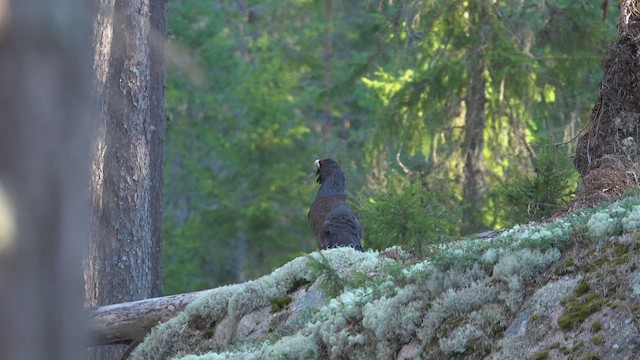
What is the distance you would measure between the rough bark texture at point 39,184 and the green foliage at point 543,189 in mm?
6492

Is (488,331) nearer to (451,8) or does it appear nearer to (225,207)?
(451,8)

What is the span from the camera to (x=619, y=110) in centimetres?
873

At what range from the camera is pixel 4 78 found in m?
3.33

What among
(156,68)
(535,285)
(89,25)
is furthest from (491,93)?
(89,25)

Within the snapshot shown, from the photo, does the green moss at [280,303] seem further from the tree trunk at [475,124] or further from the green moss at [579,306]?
the tree trunk at [475,124]

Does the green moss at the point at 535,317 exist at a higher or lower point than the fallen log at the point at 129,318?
lower

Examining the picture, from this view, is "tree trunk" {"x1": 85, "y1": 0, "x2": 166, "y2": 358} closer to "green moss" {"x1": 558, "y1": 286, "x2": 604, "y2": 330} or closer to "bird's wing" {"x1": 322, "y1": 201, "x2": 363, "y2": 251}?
"bird's wing" {"x1": 322, "y1": 201, "x2": 363, "y2": 251}

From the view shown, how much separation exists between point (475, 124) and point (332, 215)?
6222mm

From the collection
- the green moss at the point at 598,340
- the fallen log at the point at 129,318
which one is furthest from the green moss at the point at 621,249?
the fallen log at the point at 129,318

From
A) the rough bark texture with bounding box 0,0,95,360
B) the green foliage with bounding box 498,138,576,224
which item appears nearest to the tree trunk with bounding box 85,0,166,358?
the green foliage with bounding box 498,138,576,224

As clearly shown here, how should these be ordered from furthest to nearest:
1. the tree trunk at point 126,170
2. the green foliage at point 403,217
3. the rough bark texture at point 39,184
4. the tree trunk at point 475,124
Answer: the tree trunk at point 475,124 < the tree trunk at point 126,170 < the green foliage at point 403,217 < the rough bark texture at point 39,184

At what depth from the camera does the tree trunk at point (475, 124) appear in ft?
55.9

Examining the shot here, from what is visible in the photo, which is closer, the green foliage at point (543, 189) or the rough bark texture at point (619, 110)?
the rough bark texture at point (619, 110)

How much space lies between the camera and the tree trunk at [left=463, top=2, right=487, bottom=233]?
671 inches
